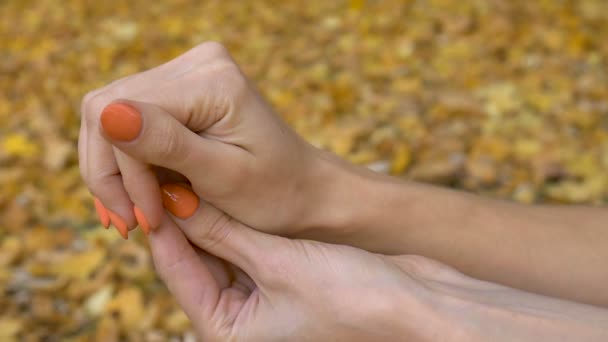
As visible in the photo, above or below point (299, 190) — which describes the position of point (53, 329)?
below

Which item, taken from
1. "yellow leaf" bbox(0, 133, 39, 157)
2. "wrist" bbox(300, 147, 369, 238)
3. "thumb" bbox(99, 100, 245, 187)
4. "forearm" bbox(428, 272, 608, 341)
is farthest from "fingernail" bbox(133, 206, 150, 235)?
"yellow leaf" bbox(0, 133, 39, 157)

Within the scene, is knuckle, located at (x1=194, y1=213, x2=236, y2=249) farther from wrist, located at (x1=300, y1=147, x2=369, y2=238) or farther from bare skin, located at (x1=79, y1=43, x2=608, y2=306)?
wrist, located at (x1=300, y1=147, x2=369, y2=238)

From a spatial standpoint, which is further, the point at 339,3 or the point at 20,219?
the point at 339,3

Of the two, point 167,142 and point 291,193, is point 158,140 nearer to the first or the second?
point 167,142

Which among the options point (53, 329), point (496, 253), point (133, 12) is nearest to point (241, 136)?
point (496, 253)

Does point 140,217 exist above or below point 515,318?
above

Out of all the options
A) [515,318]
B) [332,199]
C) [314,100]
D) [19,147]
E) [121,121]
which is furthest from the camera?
[314,100]

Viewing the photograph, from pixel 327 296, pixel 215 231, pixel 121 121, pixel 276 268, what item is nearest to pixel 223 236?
pixel 215 231

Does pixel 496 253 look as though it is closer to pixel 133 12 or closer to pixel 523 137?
pixel 523 137
